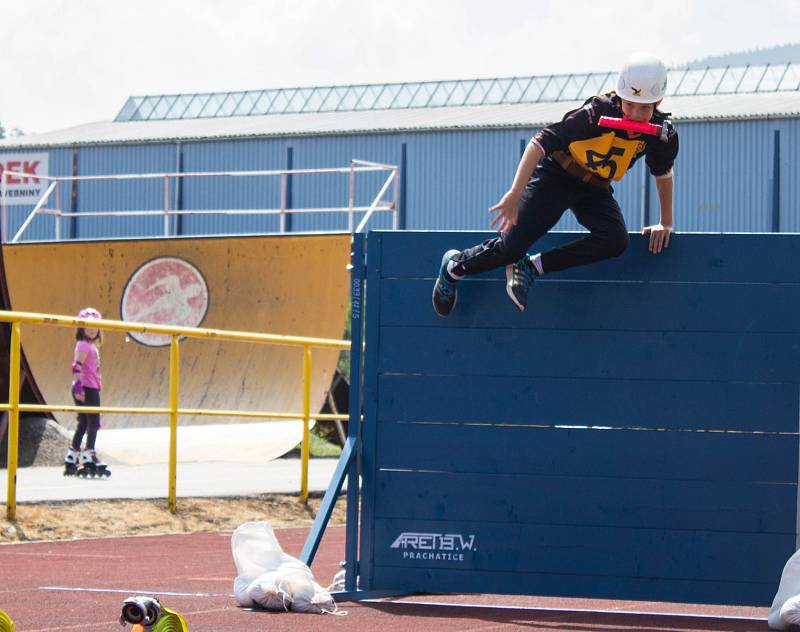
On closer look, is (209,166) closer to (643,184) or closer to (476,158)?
(476,158)

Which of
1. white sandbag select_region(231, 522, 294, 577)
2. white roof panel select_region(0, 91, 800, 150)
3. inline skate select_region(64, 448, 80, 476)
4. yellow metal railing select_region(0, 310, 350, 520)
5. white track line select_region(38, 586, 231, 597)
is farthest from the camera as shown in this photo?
white roof panel select_region(0, 91, 800, 150)

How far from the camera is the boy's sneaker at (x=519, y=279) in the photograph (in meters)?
6.27

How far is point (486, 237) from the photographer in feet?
21.2

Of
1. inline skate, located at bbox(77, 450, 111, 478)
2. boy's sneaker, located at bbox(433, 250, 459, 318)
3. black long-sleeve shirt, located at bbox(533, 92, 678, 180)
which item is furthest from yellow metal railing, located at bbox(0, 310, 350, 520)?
black long-sleeve shirt, located at bbox(533, 92, 678, 180)

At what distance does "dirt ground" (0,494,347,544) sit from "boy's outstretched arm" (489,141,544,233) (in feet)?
14.4

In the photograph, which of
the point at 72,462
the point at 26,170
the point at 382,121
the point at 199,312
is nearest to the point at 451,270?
the point at 72,462

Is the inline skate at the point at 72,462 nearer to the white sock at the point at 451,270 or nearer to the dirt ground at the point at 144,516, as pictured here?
the dirt ground at the point at 144,516

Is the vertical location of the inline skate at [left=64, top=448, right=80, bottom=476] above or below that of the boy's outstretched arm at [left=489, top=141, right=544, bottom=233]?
below

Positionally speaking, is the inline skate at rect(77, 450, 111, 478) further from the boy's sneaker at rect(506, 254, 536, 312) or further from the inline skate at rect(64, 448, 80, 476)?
the boy's sneaker at rect(506, 254, 536, 312)

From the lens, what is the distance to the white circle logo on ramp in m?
21.3

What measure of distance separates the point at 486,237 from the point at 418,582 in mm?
1535

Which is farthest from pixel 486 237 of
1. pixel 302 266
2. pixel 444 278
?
pixel 302 266

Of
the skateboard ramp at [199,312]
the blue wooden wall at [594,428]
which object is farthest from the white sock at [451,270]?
the skateboard ramp at [199,312]

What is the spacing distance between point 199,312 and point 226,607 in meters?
15.4
